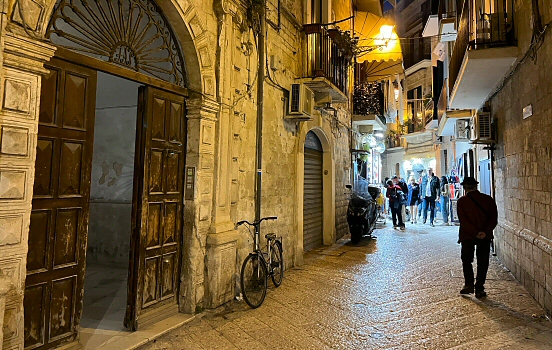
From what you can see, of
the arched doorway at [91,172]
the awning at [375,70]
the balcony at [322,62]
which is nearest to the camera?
the arched doorway at [91,172]

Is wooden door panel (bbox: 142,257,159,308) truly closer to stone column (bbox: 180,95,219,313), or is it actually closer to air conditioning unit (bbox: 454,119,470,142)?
stone column (bbox: 180,95,219,313)

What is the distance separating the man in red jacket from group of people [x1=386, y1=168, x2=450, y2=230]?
7799mm

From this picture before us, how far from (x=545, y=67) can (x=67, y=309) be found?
257 inches

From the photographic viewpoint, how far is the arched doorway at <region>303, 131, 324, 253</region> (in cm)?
921

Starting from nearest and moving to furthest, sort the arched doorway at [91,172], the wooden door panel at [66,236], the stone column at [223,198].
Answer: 1. the arched doorway at [91,172]
2. the wooden door panel at [66,236]
3. the stone column at [223,198]

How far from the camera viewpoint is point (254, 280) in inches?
215

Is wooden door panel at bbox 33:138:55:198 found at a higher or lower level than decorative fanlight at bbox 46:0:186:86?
lower

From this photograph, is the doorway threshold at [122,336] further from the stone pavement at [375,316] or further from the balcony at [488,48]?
the balcony at [488,48]

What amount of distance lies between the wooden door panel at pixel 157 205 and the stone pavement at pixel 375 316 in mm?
551

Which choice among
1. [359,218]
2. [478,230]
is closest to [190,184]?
[478,230]

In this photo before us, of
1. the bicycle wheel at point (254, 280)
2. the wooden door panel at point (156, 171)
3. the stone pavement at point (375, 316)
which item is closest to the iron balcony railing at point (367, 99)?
the stone pavement at point (375, 316)

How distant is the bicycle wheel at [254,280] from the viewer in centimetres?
511

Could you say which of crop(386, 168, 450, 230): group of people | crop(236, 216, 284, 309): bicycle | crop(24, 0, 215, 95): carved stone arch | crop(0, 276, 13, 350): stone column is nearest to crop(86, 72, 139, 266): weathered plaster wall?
crop(24, 0, 215, 95): carved stone arch

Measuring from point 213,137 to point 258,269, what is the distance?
7.16 feet
